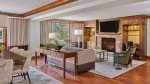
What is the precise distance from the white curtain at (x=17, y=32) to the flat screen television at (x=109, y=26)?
4871 mm

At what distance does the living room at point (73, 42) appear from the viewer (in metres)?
3.88

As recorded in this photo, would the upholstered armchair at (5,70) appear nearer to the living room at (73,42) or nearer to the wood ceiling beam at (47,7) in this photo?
the living room at (73,42)

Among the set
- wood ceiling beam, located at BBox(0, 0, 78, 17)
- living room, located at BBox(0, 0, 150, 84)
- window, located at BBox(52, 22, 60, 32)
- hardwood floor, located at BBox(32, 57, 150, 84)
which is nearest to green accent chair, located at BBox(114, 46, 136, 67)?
living room, located at BBox(0, 0, 150, 84)

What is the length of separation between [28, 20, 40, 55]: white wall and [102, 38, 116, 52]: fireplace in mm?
4433

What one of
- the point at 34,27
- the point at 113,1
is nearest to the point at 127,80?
the point at 113,1

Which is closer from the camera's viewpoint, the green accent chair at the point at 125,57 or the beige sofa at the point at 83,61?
the beige sofa at the point at 83,61

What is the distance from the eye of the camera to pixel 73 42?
1004 cm

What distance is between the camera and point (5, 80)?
9.06 ft

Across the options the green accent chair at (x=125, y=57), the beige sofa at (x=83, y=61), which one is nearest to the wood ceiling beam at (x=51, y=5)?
the beige sofa at (x=83, y=61)

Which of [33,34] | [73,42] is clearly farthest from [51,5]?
[73,42]

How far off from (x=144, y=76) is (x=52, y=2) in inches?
152

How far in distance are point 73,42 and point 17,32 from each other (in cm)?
409

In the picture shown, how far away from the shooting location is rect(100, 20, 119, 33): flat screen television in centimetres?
848

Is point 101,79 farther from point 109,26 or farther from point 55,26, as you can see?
point 55,26
